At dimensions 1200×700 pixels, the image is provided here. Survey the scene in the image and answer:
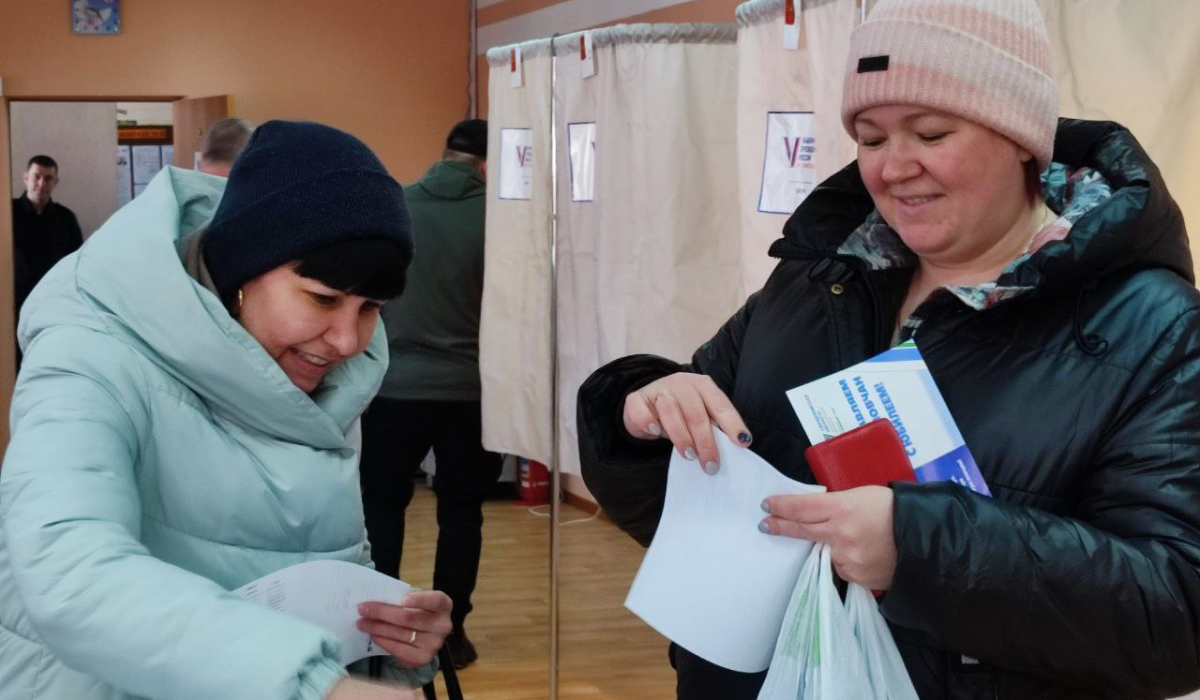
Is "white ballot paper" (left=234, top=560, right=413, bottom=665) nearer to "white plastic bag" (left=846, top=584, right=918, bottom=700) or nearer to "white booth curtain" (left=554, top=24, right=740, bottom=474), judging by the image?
"white plastic bag" (left=846, top=584, right=918, bottom=700)

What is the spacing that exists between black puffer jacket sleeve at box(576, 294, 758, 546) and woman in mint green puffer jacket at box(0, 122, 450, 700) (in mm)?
245

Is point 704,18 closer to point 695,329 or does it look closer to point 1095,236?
point 695,329

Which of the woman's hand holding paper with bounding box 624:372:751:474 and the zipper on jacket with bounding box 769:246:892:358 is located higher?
the zipper on jacket with bounding box 769:246:892:358

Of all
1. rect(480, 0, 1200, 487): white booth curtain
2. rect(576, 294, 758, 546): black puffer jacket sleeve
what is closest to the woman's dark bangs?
rect(576, 294, 758, 546): black puffer jacket sleeve

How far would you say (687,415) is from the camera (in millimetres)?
1341

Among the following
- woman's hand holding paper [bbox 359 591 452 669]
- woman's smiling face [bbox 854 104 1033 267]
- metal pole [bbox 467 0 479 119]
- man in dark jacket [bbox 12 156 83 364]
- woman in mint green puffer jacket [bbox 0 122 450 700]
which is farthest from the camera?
metal pole [bbox 467 0 479 119]

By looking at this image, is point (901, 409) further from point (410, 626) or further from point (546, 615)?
point (546, 615)

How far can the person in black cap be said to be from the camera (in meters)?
4.02

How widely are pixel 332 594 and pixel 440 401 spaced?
2.67 metres

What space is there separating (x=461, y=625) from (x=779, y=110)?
6.92 feet

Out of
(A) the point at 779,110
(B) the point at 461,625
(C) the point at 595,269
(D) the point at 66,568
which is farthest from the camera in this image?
(B) the point at 461,625

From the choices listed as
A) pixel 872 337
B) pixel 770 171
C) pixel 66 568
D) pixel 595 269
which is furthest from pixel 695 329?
pixel 66 568

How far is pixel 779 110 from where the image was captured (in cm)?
285

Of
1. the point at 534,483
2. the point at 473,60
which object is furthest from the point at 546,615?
the point at 473,60
